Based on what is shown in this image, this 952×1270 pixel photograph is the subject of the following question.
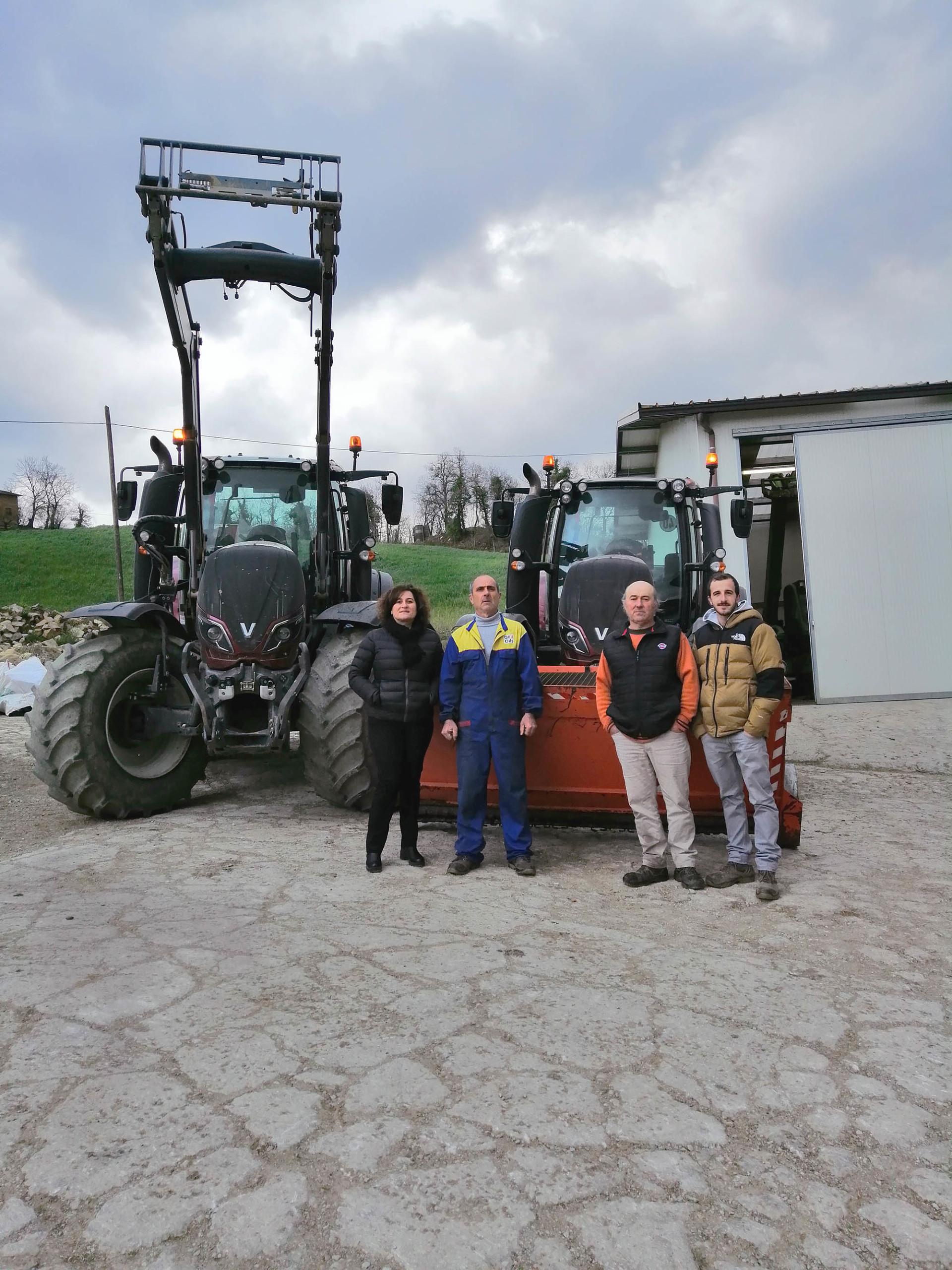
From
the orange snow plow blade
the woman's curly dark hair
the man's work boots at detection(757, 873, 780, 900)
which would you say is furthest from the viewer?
the orange snow plow blade

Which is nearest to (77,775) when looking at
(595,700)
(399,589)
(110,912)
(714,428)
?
(110,912)

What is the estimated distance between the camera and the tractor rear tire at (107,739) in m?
5.98

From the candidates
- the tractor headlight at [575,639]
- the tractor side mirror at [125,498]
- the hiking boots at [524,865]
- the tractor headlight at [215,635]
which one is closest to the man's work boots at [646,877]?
the hiking boots at [524,865]

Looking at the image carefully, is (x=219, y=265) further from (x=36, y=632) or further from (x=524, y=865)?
(x=36, y=632)

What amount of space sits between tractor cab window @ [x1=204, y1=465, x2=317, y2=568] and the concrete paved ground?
272 centimetres

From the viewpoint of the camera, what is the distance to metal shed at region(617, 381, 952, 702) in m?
12.6

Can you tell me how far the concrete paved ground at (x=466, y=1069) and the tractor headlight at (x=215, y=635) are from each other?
1.57m

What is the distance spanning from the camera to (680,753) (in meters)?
4.88

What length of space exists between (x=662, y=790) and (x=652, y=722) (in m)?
0.37

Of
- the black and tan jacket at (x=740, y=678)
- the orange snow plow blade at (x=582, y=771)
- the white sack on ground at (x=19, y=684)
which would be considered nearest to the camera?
the black and tan jacket at (x=740, y=678)

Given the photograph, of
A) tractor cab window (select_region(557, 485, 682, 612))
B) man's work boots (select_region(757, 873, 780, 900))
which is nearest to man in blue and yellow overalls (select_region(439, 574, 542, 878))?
man's work boots (select_region(757, 873, 780, 900))

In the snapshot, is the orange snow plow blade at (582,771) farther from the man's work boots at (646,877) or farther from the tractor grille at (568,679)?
the man's work boots at (646,877)

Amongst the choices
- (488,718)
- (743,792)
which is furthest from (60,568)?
(743,792)

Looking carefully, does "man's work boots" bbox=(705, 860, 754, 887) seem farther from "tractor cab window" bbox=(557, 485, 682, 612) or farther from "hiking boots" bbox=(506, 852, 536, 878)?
"tractor cab window" bbox=(557, 485, 682, 612)
